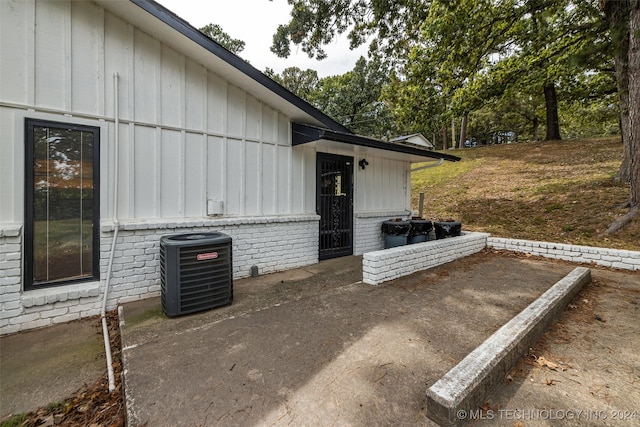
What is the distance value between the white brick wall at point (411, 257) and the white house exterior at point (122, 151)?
1.78 metres

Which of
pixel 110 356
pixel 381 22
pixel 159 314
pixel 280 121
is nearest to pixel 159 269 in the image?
pixel 159 314

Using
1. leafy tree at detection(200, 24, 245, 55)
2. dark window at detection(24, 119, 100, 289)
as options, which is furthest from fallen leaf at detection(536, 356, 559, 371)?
leafy tree at detection(200, 24, 245, 55)

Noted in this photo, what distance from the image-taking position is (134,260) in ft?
12.2

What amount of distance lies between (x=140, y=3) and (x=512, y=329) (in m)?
5.63

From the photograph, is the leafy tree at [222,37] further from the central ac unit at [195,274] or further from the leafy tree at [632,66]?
the central ac unit at [195,274]

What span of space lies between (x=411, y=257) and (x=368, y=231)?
2.04 metres

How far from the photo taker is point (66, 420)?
6.17 ft

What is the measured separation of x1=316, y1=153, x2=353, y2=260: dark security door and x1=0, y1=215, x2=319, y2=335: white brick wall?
0.43m

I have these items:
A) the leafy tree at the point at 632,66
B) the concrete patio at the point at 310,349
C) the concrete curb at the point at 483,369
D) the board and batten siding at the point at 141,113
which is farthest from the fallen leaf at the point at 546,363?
the leafy tree at the point at 632,66

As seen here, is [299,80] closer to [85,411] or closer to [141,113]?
[141,113]

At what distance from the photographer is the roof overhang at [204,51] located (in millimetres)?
3488

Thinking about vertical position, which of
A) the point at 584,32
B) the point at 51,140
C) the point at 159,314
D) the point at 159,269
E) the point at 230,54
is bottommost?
the point at 159,314

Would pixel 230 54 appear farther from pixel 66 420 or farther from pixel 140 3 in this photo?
pixel 66 420

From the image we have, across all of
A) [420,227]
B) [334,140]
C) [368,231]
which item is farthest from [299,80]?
[334,140]
